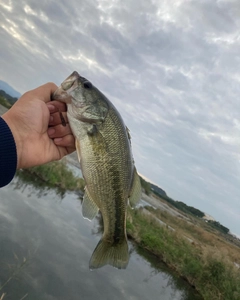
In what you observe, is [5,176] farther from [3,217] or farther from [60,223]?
[60,223]

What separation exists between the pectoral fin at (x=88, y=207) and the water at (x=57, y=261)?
3.60m

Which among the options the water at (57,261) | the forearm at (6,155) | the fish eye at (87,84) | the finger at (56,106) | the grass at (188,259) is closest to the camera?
the forearm at (6,155)

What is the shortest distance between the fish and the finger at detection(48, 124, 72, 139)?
1.25ft

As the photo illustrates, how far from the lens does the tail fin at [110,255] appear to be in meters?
3.51

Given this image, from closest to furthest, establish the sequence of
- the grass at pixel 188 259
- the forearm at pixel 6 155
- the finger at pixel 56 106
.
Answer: the forearm at pixel 6 155 < the finger at pixel 56 106 < the grass at pixel 188 259

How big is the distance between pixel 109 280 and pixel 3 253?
14.8ft

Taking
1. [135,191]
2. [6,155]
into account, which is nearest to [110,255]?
[135,191]

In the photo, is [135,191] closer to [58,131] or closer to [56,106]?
[58,131]

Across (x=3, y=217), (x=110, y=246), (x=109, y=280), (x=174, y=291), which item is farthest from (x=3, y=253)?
(x=174, y=291)

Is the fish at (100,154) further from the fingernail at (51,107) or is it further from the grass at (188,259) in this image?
the grass at (188,259)

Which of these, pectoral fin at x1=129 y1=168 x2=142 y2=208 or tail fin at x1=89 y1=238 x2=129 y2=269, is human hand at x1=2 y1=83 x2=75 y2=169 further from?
tail fin at x1=89 y1=238 x2=129 y2=269

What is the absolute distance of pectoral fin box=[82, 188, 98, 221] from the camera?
357cm

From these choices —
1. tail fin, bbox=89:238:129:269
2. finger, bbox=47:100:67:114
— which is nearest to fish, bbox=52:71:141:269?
tail fin, bbox=89:238:129:269

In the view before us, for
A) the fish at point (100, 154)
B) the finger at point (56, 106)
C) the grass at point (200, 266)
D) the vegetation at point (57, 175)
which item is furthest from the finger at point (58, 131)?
the vegetation at point (57, 175)
